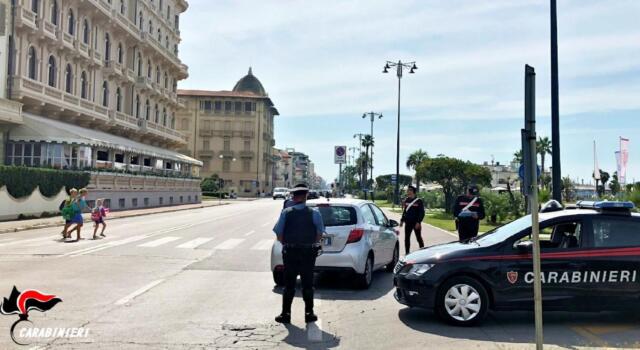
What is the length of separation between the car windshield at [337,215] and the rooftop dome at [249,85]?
11746 cm

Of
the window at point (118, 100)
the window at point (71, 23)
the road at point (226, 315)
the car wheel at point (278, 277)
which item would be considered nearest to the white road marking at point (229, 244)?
the road at point (226, 315)

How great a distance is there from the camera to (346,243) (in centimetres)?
974

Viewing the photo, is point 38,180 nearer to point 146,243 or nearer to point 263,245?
point 146,243

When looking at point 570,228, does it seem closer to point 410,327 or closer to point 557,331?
point 557,331

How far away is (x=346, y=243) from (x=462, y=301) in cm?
284

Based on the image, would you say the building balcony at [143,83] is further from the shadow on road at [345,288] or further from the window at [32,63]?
the shadow on road at [345,288]

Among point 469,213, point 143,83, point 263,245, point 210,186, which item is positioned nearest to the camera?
point 469,213

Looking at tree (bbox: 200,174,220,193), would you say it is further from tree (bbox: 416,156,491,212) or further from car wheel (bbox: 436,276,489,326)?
car wheel (bbox: 436,276,489,326)

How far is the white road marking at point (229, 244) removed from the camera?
53.8 ft

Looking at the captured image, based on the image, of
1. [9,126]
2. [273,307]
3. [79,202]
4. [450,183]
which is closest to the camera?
[273,307]

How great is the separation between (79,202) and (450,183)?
86.1ft

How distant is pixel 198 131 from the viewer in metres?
109

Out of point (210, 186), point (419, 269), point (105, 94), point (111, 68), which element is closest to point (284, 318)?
point (419, 269)

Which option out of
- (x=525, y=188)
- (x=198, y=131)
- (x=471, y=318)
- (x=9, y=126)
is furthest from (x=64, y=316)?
(x=198, y=131)
